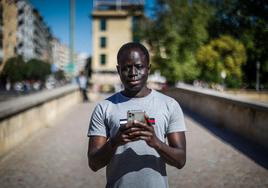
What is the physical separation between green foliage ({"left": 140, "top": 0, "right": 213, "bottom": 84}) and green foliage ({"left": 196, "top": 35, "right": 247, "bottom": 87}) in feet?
24.3

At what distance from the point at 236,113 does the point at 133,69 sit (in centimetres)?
813

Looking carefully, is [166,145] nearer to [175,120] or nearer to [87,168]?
[175,120]

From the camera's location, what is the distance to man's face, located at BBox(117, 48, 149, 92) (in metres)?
2.21

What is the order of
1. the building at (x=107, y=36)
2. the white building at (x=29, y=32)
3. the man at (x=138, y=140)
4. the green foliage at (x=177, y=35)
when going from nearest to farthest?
the man at (x=138, y=140) < the green foliage at (x=177, y=35) < the building at (x=107, y=36) < the white building at (x=29, y=32)

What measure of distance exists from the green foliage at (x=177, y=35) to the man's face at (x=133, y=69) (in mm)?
24100

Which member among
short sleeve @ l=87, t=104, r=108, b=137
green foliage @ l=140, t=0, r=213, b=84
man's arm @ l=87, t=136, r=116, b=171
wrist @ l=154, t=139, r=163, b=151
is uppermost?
green foliage @ l=140, t=0, r=213, b=84

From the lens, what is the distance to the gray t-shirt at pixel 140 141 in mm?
2051

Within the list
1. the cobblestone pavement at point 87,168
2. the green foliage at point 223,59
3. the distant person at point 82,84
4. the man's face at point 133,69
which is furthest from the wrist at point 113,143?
the green foliage at point 223,59

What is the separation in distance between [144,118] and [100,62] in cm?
6188

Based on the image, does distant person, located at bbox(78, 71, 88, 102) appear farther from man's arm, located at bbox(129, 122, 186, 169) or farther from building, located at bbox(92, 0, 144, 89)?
building, located at bbox(92, 0, 144, 89)

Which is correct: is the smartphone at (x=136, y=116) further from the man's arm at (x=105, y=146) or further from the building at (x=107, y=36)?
the building at (x=107, y=36)

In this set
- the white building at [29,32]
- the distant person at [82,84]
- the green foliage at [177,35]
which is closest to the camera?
the distant person at [82,84]

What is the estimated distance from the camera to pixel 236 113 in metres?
9.88

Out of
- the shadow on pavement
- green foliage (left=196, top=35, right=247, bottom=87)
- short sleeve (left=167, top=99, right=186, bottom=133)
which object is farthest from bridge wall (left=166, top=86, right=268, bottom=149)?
green foliage (left=196, top=35, right=247, bottom=87)
